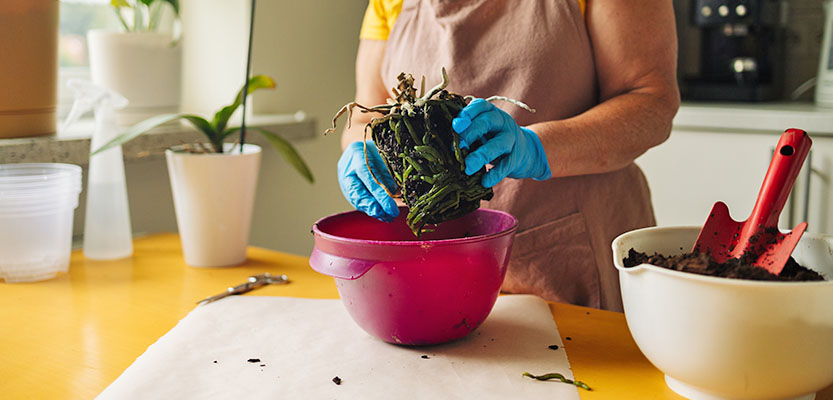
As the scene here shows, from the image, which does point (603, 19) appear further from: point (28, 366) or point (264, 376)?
point (28, 366)

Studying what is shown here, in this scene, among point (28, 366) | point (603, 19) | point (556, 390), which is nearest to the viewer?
point (556, 390)

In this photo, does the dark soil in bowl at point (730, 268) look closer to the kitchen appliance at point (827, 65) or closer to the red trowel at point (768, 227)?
the red trowel at point (768, 227)

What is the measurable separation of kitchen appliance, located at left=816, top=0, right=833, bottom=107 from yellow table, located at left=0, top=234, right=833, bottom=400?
1810mm

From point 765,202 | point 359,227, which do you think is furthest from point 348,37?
point 765,202

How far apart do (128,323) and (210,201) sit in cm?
34

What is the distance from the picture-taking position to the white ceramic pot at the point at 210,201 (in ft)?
4.33

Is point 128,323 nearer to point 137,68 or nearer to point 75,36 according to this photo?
point 137,68

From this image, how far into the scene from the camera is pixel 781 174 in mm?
772

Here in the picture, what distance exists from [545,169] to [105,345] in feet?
2.15

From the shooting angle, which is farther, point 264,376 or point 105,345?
point 105,345

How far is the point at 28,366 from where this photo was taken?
2.93 feet

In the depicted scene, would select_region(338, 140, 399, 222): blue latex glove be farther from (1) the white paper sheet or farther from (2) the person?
(1) the white paper sheet

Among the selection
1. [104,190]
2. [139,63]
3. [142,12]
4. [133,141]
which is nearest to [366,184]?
[104,190]

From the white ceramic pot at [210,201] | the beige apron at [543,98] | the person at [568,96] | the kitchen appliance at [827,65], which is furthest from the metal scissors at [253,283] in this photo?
the kitchen appliance at [827,65]
